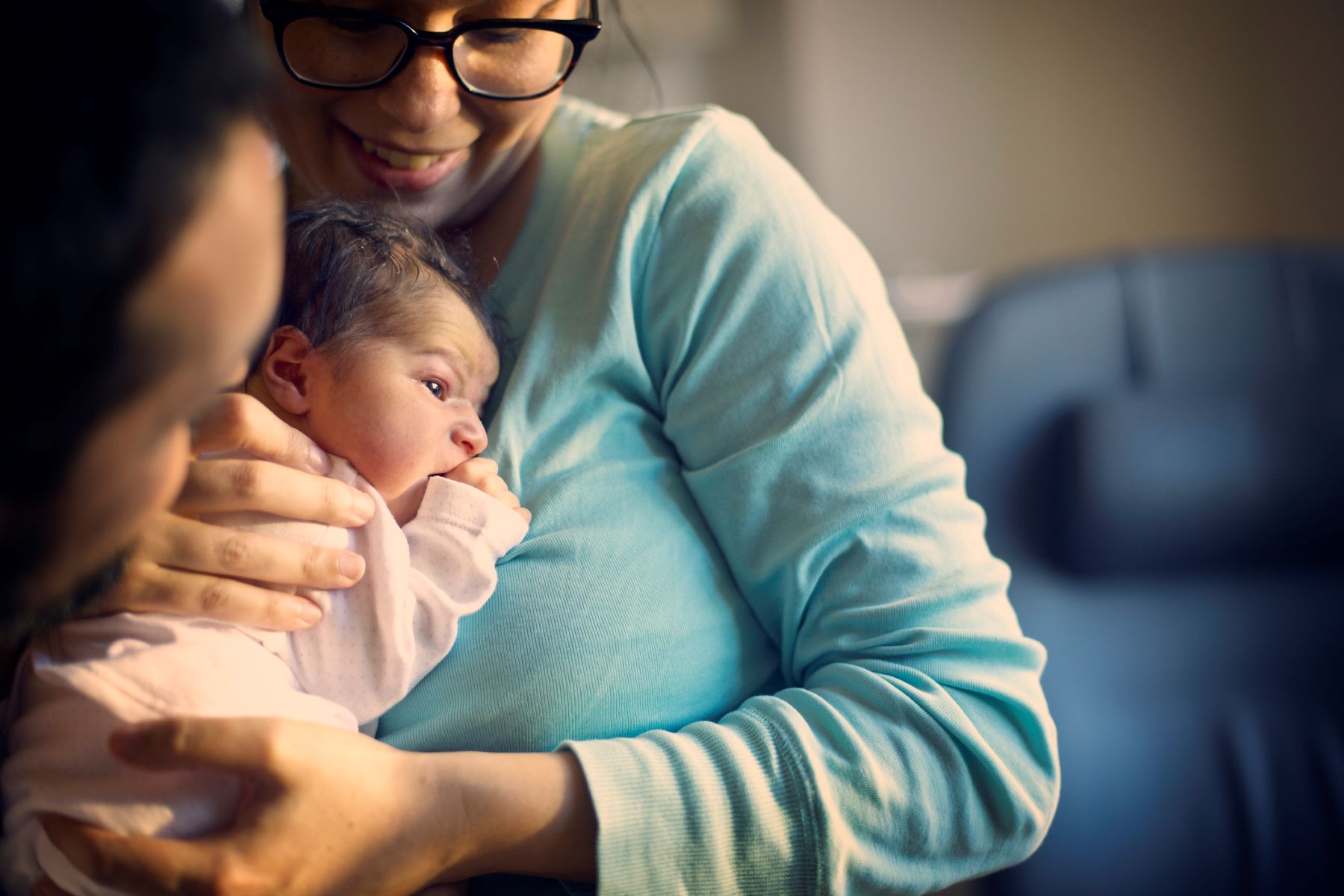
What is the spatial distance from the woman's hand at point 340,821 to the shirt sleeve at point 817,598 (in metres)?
0.04

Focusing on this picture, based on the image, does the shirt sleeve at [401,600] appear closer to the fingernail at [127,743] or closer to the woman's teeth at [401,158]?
the fingernail at [127,743]

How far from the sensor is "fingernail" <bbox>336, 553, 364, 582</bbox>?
77 cm

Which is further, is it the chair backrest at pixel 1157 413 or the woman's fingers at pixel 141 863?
the chair backrest at pixel 1157 413

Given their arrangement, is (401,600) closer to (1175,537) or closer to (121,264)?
(121,264)

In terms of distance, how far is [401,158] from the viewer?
0.96m

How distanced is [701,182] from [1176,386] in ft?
2.57

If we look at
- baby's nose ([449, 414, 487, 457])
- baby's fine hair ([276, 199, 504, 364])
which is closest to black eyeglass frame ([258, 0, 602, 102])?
baby's fine hair ([276, 199, 504, 364])

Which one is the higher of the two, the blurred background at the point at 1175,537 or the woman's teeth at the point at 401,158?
the woman's teeth at the point at 401,158

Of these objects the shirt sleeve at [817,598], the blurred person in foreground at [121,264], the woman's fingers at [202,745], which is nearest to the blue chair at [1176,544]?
the shirt sleeve at [817,598]

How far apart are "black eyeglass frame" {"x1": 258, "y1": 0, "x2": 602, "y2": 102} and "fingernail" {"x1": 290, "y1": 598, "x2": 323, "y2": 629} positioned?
419mm

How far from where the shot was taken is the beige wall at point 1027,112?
221cm

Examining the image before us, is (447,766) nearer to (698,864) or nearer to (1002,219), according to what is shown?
(698,864)

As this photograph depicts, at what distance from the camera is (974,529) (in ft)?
2.91

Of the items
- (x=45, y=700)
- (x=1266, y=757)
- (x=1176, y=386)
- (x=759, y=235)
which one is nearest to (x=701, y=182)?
(x=759, y=235)
